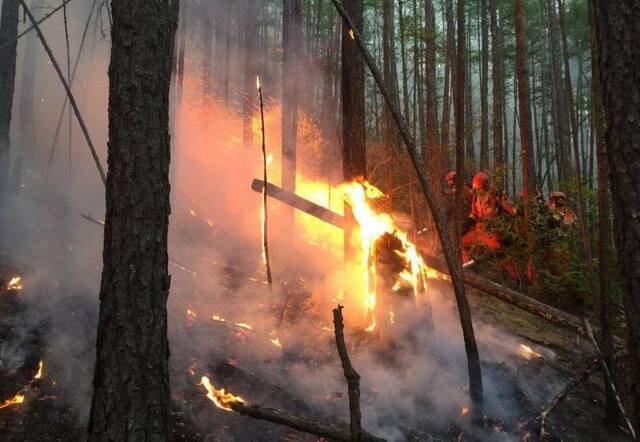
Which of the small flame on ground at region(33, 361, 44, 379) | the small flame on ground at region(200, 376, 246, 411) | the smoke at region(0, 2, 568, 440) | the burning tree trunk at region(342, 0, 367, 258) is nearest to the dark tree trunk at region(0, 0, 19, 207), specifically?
the smoke at region(0, 2, 568, 440)

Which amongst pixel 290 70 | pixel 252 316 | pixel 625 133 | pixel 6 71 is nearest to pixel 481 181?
pixel 290 70

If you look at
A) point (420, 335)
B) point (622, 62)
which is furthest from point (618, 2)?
point (420, 335)

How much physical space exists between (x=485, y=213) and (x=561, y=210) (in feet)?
5.28

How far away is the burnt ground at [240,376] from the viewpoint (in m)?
3.44

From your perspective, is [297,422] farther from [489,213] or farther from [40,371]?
[489,213]

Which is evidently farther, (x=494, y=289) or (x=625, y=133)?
(x=494, y=289)

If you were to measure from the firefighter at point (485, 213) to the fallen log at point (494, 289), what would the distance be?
2.51 meters

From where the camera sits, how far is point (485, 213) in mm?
8328

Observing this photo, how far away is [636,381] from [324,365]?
304cm

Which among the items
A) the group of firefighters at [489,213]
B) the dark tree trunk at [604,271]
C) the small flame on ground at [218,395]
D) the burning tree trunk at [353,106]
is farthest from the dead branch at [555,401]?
the group of firefighters at [489,213]

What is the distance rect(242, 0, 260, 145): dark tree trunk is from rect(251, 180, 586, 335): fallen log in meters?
9.36

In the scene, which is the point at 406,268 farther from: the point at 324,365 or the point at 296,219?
the point at 296,219

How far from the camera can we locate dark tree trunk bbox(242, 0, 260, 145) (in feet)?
48.6

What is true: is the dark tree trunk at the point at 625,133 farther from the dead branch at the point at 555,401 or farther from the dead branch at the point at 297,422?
the dead branch at the point at 555,401
